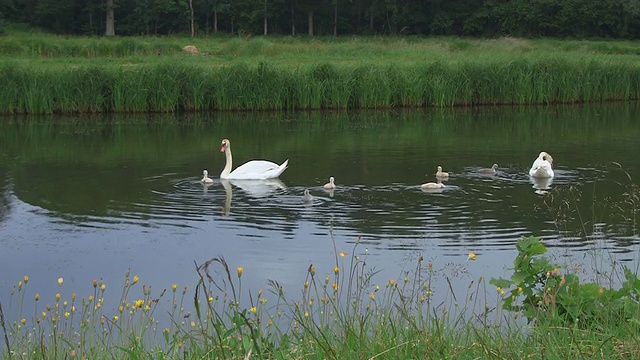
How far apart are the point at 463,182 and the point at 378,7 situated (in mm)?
52325

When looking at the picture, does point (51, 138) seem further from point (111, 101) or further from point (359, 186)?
point (359, 186)

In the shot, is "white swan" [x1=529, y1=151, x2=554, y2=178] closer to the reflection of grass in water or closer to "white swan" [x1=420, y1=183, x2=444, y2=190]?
the reflection of grass in water

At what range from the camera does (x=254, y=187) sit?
1541 cm

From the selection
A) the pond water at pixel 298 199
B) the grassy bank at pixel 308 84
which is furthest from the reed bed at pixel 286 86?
the pond water at pixel 298 199

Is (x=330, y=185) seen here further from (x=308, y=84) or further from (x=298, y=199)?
(x=308, y=84)

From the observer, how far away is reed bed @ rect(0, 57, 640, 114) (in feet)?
88.7

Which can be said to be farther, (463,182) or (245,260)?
(463,182)

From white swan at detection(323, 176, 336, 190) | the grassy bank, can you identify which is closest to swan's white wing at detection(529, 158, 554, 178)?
white swan at detection(323, 176, 336, 190)

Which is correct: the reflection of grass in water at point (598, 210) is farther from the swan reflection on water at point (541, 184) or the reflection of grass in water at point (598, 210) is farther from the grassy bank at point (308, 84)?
the grassy bank at point (308, 84)

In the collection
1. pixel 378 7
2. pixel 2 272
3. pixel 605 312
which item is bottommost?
pixel 2 272

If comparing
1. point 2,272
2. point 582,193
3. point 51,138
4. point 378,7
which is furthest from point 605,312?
point 378,7

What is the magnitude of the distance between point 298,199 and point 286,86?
1487 centimetres

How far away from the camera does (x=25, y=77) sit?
2688 centimetres

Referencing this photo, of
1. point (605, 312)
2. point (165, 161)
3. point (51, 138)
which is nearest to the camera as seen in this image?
point (605, 312)
